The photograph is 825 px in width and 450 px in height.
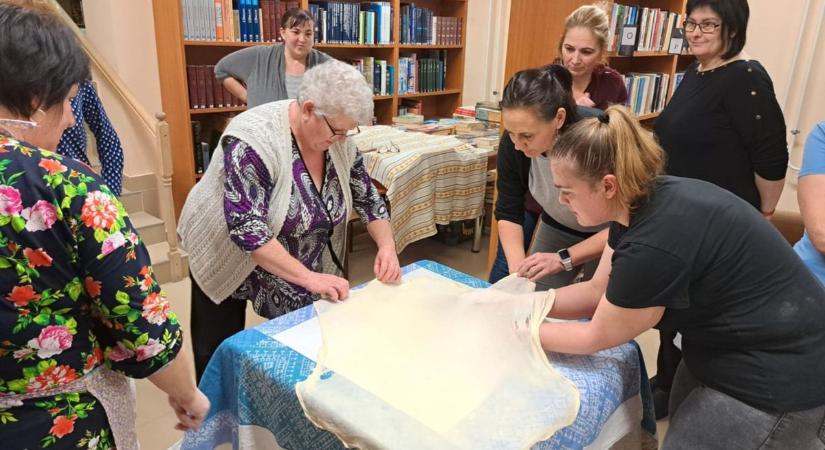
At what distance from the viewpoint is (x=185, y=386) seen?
39.4 inches

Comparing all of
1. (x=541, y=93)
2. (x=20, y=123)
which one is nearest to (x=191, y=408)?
(x=20, y=123)

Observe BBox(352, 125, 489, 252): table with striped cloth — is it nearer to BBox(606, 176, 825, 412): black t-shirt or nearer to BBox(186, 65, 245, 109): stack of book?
BBox(186, 65, 245, 109): stack of book

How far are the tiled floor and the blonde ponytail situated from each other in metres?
1.48

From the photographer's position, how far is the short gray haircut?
143 cm

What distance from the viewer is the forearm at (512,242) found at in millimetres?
1783

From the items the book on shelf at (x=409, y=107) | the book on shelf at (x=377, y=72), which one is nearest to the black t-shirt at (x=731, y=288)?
Answer: the book on shelf at (x=377, y=72)

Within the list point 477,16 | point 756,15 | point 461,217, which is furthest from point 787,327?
point 477,16

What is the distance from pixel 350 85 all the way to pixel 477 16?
4.05 m

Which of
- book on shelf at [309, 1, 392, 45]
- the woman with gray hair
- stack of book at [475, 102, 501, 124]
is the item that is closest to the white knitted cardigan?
the woman with gray hair

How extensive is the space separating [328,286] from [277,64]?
83.3 inches

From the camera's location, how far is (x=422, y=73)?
194 inches

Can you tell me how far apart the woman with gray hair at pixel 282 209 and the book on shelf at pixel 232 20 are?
86.8 inches

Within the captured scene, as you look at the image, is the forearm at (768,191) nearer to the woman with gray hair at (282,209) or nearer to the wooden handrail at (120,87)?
the woman with gray hair at (282,209)

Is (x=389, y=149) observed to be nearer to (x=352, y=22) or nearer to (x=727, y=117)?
(x=352, y=22)
